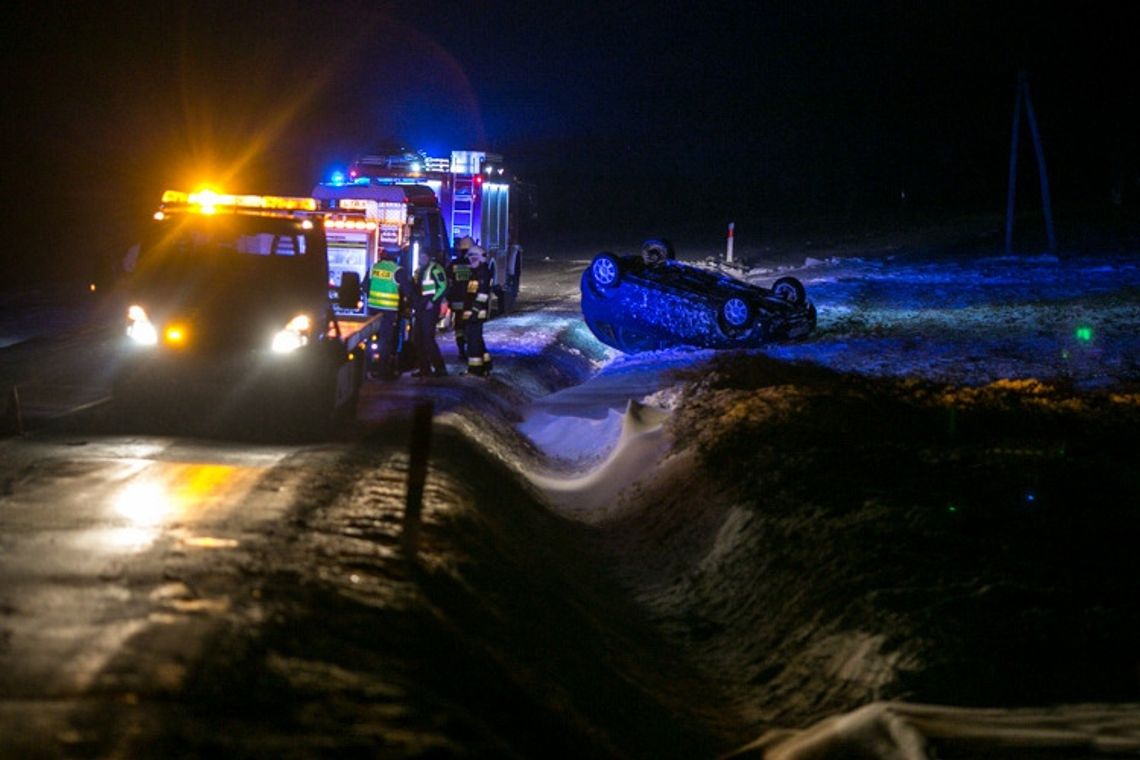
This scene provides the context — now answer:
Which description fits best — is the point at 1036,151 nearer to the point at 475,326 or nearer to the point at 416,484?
the point at 475,326

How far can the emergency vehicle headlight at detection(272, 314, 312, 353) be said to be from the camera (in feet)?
37.4

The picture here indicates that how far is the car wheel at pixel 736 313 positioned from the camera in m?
19.2

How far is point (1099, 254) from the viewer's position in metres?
31.1

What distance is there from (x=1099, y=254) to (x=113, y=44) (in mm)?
38362

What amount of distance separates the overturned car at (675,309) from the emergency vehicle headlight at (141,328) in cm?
890

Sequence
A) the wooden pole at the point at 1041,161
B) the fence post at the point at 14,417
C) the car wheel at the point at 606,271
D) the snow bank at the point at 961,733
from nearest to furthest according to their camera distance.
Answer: the snow bank at the point at 961,733 < the fence post at the point at 14,417 < the car wheel at the point at 606,271 < the wooden pole at the point at 1041,161

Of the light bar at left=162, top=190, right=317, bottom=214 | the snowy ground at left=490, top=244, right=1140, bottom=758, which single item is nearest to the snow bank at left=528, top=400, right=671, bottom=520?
the snowy ground at left=490, top=244, right=1140, bottom=758

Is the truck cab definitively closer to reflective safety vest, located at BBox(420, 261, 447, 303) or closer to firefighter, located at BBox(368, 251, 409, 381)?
firefighter, located at BBox(368, 251, 409, 381)

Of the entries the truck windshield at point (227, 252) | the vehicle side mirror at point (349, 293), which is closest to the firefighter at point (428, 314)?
the truck windshield at point (227, 252)

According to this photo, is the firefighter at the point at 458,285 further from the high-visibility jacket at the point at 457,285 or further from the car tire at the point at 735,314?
the car tire at the point at 735,314

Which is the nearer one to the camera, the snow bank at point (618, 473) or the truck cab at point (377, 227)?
the snow bank at point (618, 473)

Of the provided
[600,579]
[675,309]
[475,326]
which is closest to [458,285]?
[475,326]

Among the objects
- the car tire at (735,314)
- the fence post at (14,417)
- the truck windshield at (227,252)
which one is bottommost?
the fence post at (14,417)

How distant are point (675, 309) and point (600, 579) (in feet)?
32.2
